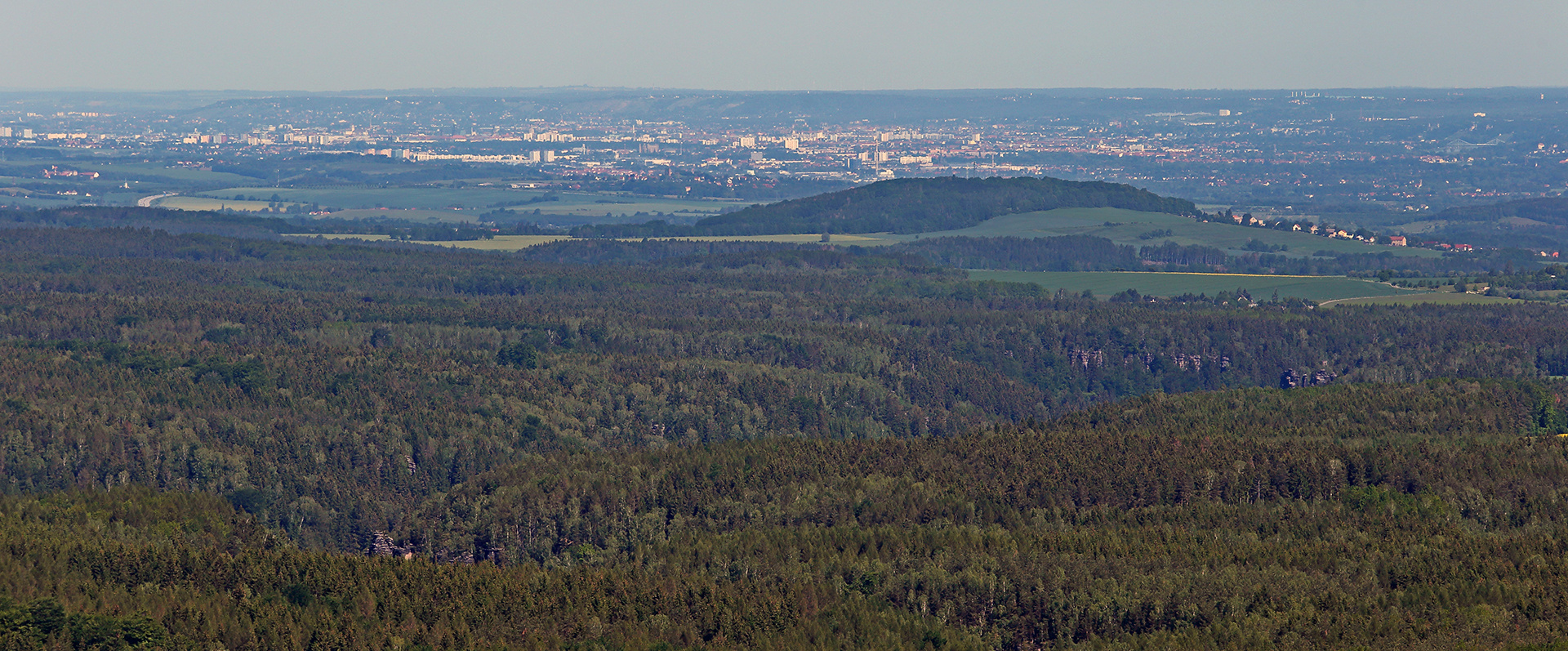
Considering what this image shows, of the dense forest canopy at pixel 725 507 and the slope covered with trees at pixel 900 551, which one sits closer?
the slope covered with trees at pixel 900 551

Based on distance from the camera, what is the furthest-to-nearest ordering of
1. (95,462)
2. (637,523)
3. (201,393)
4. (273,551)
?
(201,393) → (95,462) → (637,523) → (273,551)

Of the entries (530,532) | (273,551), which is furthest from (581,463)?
(273,551)

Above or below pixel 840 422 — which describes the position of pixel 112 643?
above

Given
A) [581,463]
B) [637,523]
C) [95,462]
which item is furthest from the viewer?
[95,462]

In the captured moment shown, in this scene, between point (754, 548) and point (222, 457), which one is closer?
point (754, 548)

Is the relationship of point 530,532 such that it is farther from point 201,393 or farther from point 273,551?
point 201,393

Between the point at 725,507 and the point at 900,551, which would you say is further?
the point at 725,507

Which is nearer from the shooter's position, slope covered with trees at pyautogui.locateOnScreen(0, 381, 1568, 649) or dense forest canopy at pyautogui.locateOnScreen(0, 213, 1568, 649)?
slope covered with trees at pyautogui.locateOnScreen(0, 381, 1568, 649)

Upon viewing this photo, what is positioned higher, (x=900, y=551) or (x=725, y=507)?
(x=900, y=551)
